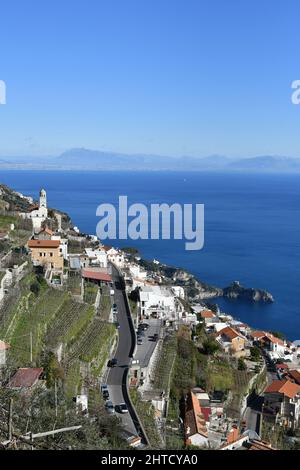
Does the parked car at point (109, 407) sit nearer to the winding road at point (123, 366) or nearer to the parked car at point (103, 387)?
the winding road at point (123, 366)

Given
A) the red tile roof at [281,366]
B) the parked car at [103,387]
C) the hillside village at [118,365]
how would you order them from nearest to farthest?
the hillside village at [118,365], the parked car at [103,387], the red tile roof at [281,366]


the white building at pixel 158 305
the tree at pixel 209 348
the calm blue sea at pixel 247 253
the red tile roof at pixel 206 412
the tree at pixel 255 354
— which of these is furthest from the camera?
the calm blue sea at pixel 247 253

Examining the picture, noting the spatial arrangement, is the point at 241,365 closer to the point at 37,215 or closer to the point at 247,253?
the point at 37,215

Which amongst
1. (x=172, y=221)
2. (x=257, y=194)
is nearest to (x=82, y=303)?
(x=172, y=221)

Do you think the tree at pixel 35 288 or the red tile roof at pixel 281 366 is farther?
the red tile roof at pixel 281 366

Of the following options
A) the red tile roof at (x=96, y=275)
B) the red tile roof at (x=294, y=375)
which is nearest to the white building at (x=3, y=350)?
the red tile roof at (x=96, y=275)
